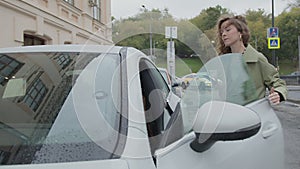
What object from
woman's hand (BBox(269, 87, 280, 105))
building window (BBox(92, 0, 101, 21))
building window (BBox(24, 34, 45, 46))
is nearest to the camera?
woman's hand (BBox(269, 87, 280, 105))

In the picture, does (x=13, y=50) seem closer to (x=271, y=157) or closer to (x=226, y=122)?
(x=226, y=122)

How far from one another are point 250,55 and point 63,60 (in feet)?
4.44

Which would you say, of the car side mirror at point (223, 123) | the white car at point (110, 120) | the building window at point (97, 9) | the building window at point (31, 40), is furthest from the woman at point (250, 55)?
the building window at point (97, 9)

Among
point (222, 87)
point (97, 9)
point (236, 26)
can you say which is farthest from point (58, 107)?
point (97, 9)

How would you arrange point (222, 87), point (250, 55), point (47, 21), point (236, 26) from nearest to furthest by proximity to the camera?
point (222, 87), point (250, 55), point (236, 26), point (47, 21)

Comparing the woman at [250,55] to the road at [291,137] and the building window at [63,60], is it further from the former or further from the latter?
the road at [291,137]

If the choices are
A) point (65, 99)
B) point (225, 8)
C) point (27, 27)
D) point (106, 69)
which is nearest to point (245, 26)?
point (225, 8)

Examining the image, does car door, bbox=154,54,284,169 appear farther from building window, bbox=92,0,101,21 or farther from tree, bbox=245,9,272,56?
tree, bbox=245,9,272,56

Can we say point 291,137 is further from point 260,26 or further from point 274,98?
point 260,26

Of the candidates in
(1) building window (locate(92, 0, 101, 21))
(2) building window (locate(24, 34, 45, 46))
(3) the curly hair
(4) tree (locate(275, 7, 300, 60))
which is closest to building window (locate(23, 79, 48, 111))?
(3) the curly hair

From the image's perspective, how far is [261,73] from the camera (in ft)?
8.61

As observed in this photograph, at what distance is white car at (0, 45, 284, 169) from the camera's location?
1479mm

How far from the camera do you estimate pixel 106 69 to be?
197 cm

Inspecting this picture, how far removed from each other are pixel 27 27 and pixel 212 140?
332 inches
